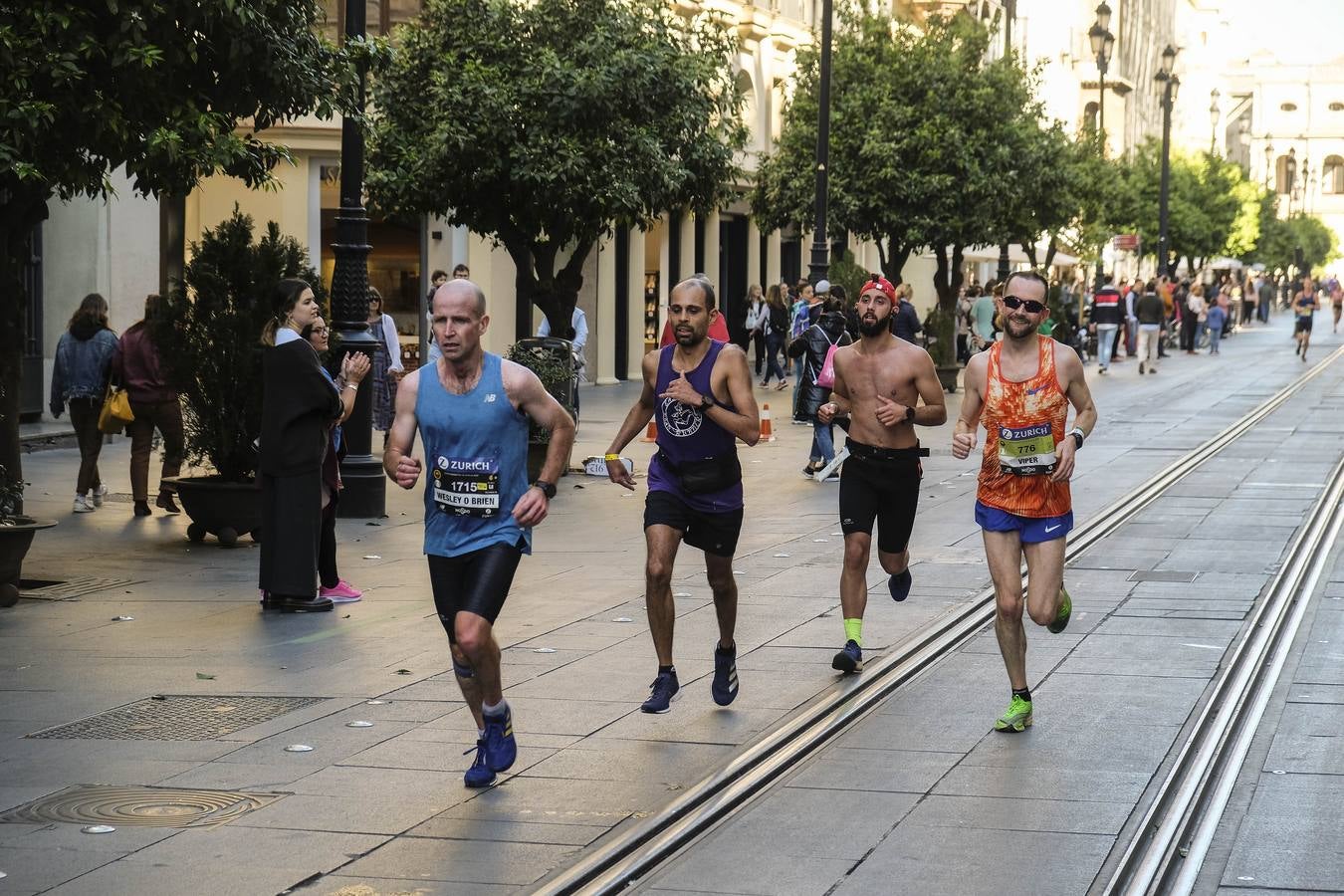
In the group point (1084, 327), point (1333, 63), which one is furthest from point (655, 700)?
point (1333, 63)

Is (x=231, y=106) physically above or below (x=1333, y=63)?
below

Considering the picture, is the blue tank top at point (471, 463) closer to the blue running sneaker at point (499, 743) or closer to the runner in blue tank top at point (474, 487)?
the runner in blue tank top at point (474, 487)

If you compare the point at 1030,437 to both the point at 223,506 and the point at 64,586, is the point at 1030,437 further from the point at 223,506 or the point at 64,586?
the point at 223,506

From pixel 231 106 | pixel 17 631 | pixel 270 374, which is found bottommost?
pixel 17 631

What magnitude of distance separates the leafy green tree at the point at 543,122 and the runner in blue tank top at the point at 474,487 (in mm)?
12410

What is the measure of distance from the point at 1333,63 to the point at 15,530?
15623 cm

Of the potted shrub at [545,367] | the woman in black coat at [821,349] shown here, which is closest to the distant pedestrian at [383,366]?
the potted shrub at [545,367]

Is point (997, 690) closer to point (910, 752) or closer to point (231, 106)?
point (910, 752)

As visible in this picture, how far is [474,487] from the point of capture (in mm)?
6992

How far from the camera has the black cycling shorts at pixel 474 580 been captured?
6961 millimetres

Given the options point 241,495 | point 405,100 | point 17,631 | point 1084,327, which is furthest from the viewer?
point 1084,327

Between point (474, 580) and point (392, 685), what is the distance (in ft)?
6.78

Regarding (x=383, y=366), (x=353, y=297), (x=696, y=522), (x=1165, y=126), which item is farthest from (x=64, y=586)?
(x=1165, y=126)

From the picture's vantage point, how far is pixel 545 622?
34.9 ft
